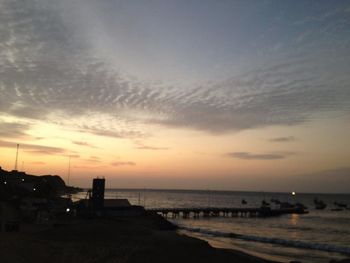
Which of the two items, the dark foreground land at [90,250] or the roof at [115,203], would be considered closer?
the dark foreground land at [90,250]

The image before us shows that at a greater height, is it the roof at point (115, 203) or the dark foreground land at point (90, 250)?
the roof at point (115, 203)

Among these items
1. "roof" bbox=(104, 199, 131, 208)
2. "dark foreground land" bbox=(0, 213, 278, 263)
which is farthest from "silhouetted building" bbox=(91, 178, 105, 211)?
"dark foreground land" bbox=(0, 213, 278, 263)

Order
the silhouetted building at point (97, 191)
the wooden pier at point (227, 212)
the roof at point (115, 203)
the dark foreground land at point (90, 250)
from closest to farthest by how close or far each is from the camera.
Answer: the dark foreground land at point (90, 250) < the silhouetted building at point (97, 191) < the roof at point (115, 203) < the wooden pier at point (227, 212)

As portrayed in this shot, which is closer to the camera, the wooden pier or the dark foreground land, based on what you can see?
the dark foreground land

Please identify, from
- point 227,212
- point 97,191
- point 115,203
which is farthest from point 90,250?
point 227,212

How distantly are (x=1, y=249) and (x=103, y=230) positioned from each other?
14171 mm

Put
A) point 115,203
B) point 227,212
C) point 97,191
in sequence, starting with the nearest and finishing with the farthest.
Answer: point 97,191
point 115,203
point 227,212

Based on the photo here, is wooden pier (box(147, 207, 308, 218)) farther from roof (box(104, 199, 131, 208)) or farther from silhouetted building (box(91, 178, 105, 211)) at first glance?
silhouetted building (box(91, 178, 105, 211))

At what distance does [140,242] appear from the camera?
30906mm

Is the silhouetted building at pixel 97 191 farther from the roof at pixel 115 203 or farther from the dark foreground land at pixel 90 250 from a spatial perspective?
the dark foreground land at pixel 90 250

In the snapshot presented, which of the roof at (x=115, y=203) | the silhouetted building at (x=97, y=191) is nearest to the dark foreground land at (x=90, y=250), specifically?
the silhouetted building at (x=97, y=191)

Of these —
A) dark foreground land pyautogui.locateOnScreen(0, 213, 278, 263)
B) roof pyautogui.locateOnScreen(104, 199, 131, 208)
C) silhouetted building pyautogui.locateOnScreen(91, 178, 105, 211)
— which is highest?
silhouetted building pyautogui.locateOnScreen(91, 178, 105, 211)

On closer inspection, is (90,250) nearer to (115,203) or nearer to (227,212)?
(115,203)

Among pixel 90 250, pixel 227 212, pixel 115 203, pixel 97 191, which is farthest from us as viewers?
pixel 227 212
